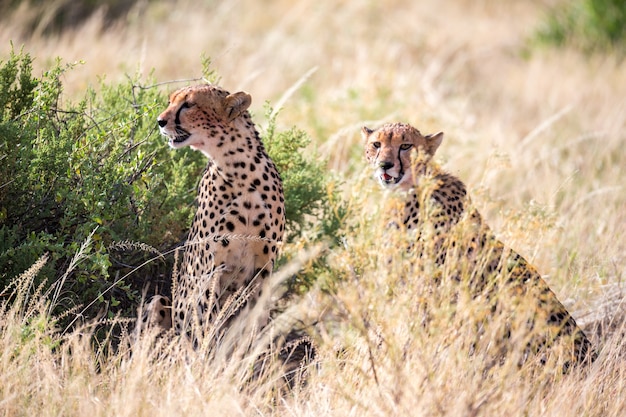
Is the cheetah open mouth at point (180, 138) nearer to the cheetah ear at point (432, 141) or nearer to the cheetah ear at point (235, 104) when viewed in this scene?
the cheetah ear at point (235, 104)

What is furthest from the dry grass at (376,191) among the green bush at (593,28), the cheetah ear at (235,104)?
the cheetah ear at (235,104)

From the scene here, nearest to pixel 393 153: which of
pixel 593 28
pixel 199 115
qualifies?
pixel 199 115

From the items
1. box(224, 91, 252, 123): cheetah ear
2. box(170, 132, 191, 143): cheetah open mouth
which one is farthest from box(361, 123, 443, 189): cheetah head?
box(170, 132, 191, 143): cheetah open mouth

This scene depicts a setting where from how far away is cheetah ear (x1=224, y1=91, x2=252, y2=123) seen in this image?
3.93 meters

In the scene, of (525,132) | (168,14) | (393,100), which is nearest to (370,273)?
(393,100)

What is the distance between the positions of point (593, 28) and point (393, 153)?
23.7 ft

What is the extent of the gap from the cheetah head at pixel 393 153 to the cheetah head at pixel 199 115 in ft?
1.90

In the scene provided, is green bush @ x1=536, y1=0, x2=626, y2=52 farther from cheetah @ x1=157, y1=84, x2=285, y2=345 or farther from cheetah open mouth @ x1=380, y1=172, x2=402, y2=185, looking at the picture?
cheetah @ x1=157, y1=84, x2=285, y2=345

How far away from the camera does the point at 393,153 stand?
4090 millimetres

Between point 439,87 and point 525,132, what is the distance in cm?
116

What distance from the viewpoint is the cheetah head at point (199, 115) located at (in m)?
3.89

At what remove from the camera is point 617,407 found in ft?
11.2

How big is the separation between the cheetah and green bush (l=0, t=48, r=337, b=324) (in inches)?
8.0

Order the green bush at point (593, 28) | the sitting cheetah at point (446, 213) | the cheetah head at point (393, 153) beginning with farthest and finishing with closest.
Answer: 1. the green bush at point (593, 28)
2. the cheetah head at point (393, 153)
3. the sitting cheetah at point (446, 213)
